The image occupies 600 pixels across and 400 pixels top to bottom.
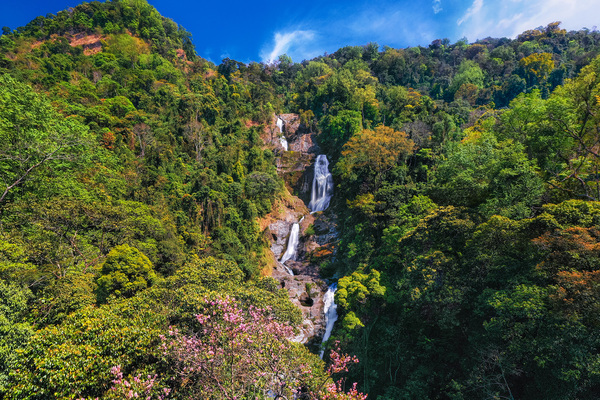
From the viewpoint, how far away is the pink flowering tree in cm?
746

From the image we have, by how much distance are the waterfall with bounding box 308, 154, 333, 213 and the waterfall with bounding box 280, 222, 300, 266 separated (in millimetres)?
4363

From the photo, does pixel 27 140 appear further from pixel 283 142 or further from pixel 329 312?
pixel 283 142

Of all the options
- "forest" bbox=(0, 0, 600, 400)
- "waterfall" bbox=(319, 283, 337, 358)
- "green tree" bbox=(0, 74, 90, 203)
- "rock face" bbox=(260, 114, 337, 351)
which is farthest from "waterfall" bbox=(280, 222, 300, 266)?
"green tree" bbox=(0, 74, 90, 203)

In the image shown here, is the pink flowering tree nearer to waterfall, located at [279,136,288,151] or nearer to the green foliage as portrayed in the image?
the green foliage

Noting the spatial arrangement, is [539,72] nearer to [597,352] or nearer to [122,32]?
[597,352]

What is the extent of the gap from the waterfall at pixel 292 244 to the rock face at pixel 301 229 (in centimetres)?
49

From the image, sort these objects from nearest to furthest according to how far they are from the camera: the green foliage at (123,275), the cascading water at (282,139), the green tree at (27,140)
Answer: the green foliage at (123,275)
the green tree at (27,140)
the cascading water at (282,139)

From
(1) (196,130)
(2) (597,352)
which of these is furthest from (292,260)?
(2) (597,352)

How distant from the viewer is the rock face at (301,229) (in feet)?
80.0

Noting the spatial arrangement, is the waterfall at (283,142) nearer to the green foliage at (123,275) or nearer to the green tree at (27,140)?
the green tree at (27,140)

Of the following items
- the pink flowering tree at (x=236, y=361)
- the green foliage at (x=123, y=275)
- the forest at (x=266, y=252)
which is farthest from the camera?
the green foliage at (x=123, y=275)

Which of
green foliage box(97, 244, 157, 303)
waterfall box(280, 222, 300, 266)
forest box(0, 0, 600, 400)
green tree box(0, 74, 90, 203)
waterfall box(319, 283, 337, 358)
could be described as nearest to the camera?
forest box(0, 0, 600, 400)

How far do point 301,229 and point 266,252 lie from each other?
20.2ft

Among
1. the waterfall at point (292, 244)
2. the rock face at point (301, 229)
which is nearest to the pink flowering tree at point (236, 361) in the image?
the rock face at point (301, 229)
